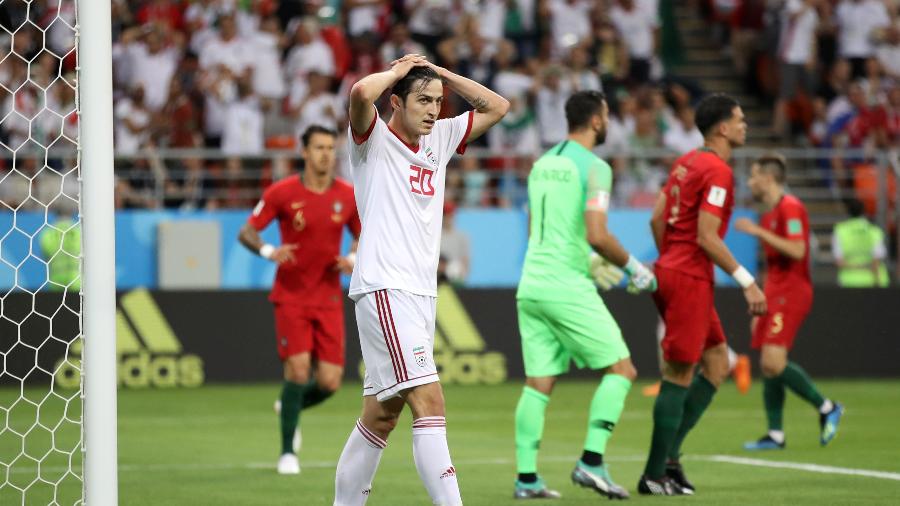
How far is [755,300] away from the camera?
8.77m

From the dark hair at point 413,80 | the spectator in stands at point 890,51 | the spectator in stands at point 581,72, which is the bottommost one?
the dark hair at point 413,80

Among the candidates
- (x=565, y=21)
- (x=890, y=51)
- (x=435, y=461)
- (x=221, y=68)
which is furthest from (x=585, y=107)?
(x=890, y=51)

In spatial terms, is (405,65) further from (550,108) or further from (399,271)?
(550,108)

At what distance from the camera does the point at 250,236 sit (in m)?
11.0

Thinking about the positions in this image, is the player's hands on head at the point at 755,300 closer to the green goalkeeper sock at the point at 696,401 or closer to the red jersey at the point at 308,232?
the green goalkeeper sock at the point at 696,401

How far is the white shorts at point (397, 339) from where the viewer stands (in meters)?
6.54

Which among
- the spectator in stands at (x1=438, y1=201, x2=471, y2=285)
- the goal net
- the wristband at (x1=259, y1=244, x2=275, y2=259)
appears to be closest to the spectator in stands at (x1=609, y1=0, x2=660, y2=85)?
the spectator in stands at (x1=438, y1=201, x2=471, y2=285)

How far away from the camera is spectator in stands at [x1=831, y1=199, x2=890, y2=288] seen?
61.6ft

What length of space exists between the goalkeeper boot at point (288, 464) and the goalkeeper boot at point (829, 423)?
13.6 feet

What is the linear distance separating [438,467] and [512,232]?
1219 cm

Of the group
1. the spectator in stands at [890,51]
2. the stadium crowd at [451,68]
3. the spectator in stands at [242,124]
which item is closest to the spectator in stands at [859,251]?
the stadium crowd at [451,68]

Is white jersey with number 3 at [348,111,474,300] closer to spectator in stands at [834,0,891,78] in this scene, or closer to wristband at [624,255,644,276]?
wristband at [624,255,644,276]

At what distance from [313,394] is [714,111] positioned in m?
3.68

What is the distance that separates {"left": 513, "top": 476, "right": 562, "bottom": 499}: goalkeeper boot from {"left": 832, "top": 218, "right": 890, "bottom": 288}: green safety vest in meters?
11.0
